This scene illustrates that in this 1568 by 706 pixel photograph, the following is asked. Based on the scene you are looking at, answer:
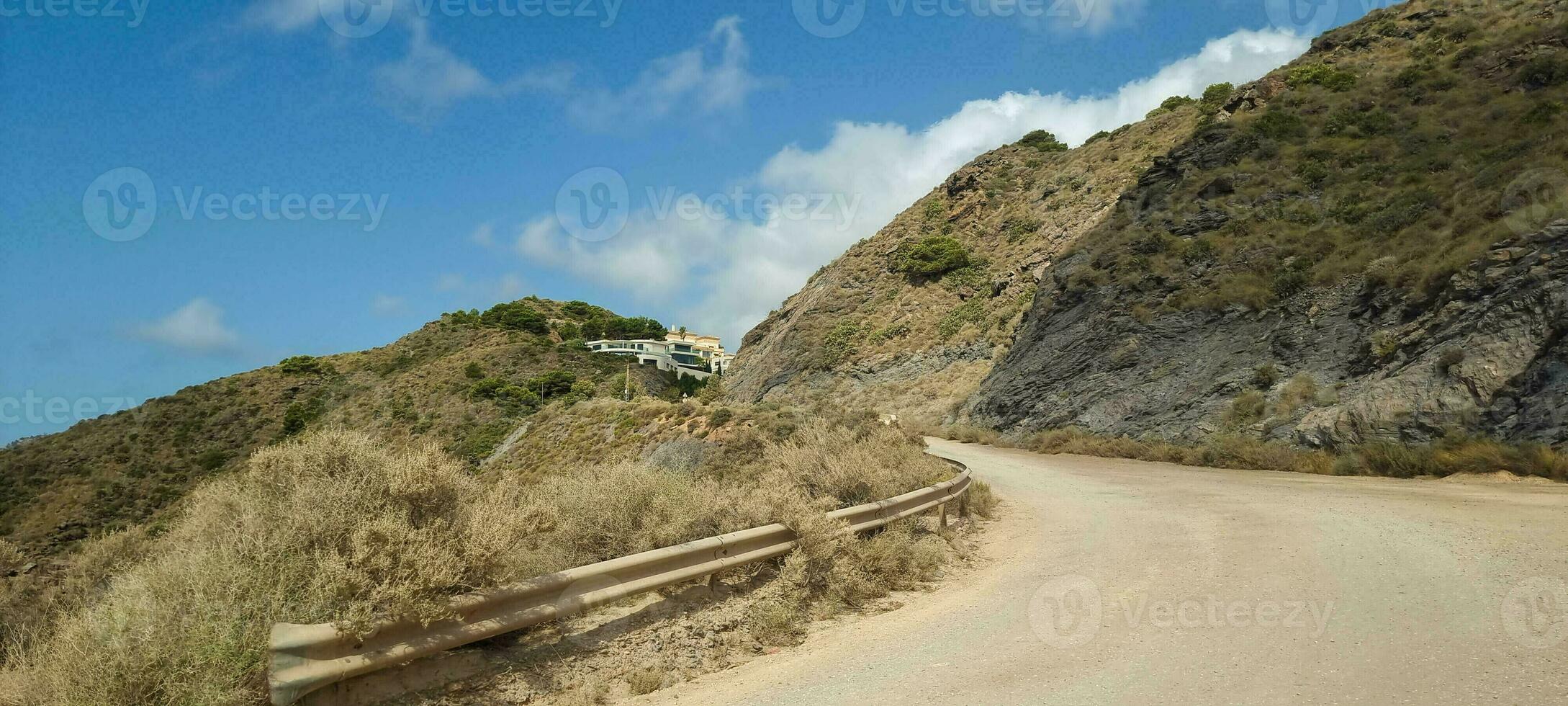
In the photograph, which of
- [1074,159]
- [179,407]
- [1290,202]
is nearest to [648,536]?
[1290,202]

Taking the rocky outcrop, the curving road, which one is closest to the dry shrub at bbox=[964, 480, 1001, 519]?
the curving road

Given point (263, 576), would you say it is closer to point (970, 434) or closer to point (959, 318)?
point (970, 434)

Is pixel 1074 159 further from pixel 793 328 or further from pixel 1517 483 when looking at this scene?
pixel 1517 483

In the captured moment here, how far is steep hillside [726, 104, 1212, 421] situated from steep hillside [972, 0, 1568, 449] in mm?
11343

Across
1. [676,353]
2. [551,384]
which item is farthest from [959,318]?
[676,353]

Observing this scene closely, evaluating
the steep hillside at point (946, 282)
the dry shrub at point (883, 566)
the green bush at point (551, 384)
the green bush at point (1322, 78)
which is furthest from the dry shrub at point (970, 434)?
the green bush at point (551, 384)

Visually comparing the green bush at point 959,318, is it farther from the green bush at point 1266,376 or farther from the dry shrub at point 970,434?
the green bush at point 1266,376

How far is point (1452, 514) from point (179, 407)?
86.7 meters

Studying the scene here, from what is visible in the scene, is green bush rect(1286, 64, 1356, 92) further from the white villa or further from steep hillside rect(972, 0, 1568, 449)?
the white villa

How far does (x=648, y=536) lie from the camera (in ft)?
22.5

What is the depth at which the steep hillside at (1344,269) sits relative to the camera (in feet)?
49.1

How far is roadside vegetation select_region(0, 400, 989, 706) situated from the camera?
12.8 feet

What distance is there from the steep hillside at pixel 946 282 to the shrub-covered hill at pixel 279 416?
15164mm

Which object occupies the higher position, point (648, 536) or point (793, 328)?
point (793, 328)
